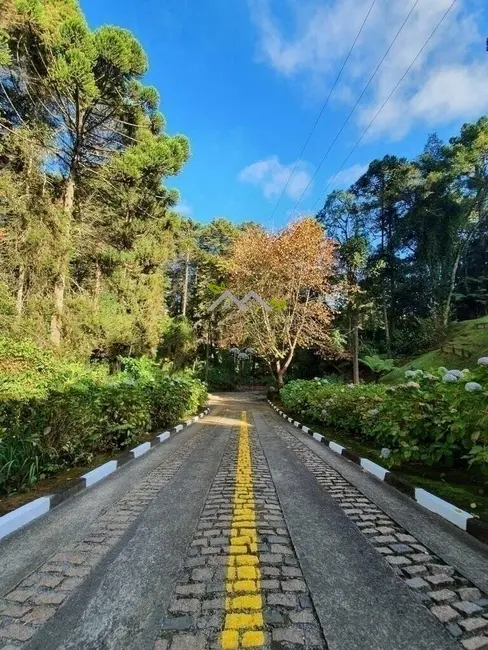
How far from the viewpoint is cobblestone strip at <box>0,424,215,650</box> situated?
1.95 meters

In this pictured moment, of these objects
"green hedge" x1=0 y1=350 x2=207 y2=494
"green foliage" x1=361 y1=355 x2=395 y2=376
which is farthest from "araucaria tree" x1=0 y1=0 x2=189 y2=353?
"green foliage" x1=361 y1=355 x2=395 y2=376

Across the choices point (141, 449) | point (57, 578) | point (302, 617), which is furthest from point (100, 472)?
point (302, 617)

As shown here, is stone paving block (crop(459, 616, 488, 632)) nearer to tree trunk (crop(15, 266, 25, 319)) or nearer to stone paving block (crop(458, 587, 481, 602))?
stone paving block (crop(458, 587, 481, 602))

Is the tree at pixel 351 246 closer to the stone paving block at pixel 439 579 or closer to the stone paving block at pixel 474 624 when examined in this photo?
the stone paving block at pixel 439 579

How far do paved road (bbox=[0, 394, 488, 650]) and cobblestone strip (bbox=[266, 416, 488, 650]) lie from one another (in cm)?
1

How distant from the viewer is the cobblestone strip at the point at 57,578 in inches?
76.8

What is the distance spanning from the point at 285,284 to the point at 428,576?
1718 centimetres

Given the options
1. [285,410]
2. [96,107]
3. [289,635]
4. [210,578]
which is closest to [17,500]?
[210,578]

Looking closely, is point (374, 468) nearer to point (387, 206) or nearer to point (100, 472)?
point (100, 472)

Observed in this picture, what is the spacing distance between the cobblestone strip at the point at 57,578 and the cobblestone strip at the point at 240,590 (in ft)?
2.08

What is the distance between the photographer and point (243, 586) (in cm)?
228

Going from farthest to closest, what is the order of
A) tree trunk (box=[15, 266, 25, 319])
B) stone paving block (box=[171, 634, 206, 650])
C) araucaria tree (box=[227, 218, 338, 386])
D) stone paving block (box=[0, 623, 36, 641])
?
araucaria tree (box=[227, 218, 338, 386]) → tree trunk (box=[15, 266, 25, 319]) → stone paving block (box=[0, 623, 36, 641]) → stone paving block (box=[171, 634, 206, 650])

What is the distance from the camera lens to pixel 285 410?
671 inches

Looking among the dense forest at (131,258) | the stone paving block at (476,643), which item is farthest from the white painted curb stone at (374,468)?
the stone paving block at (476,643)
